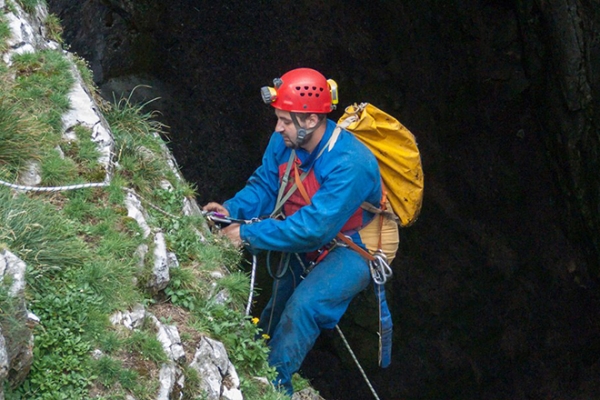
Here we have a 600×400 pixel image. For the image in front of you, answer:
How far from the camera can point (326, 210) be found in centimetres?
530

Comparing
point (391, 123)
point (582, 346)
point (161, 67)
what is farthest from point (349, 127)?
point (582, 346)

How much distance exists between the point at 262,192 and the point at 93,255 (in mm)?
1936

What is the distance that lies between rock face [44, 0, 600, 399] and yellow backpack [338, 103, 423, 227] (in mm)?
5369

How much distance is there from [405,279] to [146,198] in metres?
7.43

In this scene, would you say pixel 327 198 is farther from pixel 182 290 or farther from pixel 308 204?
pixel 182 290

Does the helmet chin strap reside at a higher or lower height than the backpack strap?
higher

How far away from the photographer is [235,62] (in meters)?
11.7

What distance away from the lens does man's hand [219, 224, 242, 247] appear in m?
5.69

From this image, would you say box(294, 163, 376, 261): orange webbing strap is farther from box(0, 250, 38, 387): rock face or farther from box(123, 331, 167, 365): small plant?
box(0, 250, 38, 387): rock face

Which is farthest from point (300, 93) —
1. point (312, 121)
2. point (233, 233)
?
point (233, 233)

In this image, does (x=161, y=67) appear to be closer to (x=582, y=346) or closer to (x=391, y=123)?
(x=391, y=123)

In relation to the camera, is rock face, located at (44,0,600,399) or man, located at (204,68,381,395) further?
rock face, located at (44,0,600,399)

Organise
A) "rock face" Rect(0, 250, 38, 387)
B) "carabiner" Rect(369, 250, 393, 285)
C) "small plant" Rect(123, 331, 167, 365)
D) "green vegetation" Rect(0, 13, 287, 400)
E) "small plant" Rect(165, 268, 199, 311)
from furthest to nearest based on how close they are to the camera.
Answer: "carabiner" Rect(369, 250, 393, 285) → "small plant" Rect(165, 268, 199, 311) → "small plant" Rect(123, 331, 167, 365) → "green vegetation" Rect(0, 13, 287, 400) → "rock face" Rect(0, 250, 38, 387)

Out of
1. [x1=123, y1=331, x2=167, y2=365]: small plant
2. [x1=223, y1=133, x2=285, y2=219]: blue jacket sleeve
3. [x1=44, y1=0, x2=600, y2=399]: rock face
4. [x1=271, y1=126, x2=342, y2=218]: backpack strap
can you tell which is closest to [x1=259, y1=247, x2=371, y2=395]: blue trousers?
[x1=271, y1=126, x2=342, y2=218]: backpack strap
